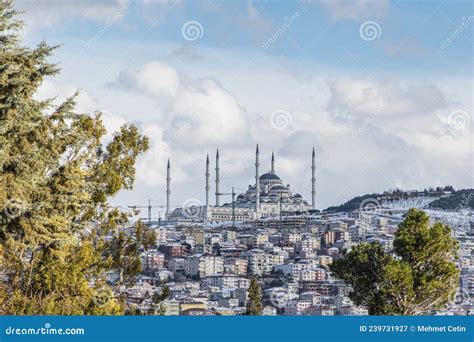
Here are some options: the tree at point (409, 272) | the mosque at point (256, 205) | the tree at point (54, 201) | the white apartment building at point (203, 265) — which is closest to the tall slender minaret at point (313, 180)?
the mosque at point (256, 205)

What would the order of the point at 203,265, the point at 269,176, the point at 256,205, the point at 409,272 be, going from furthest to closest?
the point at 269,176 < the point at 256,205 < the point at 203,265 < the point at 409,272

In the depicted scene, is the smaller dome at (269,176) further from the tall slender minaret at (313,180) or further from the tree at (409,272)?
the tree at (409,272)

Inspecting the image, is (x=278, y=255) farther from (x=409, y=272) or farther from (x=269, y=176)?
(x=409, y=272)

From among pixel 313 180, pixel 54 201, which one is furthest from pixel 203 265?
pixel 54 201

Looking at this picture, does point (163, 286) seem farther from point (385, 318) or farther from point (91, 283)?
point (385, 318)

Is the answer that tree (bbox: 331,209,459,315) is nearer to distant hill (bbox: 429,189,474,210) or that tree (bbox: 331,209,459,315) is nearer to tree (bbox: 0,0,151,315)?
tree (bbox: 0,0,151,315)

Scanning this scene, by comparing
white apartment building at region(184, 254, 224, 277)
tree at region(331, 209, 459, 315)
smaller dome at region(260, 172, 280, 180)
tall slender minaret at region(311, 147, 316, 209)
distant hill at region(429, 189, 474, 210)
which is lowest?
tree at region(331, 209, 459, 315)

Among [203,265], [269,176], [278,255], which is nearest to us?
[203,265]

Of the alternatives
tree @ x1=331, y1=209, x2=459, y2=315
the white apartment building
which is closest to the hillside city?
the white apartment building
